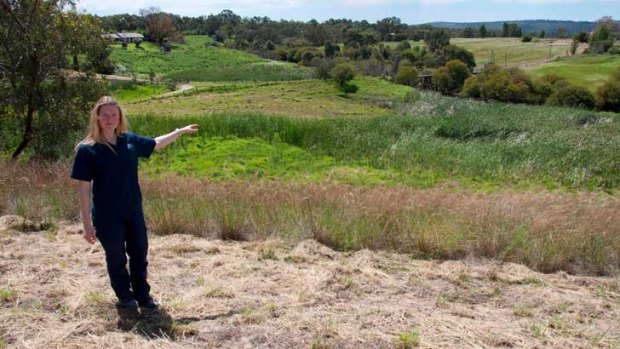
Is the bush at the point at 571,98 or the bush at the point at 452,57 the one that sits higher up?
the bush at the point at 452,57

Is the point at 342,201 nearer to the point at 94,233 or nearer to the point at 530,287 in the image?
the point at 530,287

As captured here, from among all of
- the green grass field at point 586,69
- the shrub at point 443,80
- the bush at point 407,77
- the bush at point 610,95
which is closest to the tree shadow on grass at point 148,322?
the bush at point 610,95

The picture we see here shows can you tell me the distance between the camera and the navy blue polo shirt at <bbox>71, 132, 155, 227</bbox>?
3799 mm

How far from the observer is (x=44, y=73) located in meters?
11.6

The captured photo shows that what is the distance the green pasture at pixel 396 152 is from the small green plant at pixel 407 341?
10.7 m

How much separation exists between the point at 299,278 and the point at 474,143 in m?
16.7

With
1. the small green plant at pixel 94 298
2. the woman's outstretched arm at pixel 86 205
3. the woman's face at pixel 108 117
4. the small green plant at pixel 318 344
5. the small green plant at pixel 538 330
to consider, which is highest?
the woman's face at pixel 108 117

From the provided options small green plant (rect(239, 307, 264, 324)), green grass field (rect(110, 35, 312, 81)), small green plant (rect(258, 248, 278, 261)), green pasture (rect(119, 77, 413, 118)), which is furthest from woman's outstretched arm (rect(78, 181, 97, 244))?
green grass field (rect(110, 35, 312, 81))

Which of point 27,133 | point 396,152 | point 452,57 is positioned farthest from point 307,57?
point 27,133

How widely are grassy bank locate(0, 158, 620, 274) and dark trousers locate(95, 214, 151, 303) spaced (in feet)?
6.18

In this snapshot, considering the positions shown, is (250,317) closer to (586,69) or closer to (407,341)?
(407,341)

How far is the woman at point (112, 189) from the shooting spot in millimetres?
3842

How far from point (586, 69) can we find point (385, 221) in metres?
58.7

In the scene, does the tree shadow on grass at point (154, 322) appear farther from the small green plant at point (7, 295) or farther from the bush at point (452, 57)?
the bush at point (452, 57)
